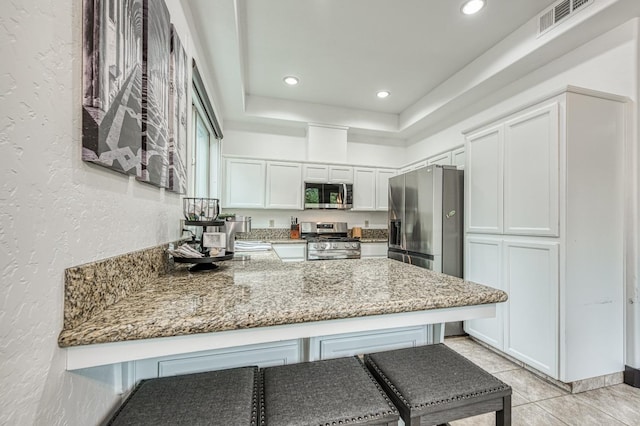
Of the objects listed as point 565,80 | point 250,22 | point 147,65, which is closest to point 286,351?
point 147,65

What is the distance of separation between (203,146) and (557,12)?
3484 millimetres

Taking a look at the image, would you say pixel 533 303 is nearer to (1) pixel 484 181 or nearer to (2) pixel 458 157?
(1) pixel 484 181

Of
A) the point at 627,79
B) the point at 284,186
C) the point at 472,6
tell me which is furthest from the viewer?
the point at 284,186

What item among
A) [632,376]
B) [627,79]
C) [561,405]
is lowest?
[561,405]

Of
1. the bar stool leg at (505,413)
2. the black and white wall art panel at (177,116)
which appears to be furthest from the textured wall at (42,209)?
the bar stool leg at (505,413)

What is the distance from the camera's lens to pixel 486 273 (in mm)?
2521

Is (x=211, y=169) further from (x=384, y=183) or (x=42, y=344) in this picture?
(x=42, y=344)

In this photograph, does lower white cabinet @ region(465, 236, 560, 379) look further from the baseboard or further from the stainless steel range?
the stainless steel range

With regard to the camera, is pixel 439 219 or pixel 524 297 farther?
pixel 439 219

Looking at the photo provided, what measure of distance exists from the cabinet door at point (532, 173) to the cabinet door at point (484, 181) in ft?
0.27

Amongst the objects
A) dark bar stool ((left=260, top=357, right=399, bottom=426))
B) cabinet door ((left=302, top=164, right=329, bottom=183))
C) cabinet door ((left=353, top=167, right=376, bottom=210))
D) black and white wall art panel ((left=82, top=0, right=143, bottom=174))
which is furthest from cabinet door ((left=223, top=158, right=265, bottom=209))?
dark bar stool ((left=260, top=357, right=399, bottom=426))

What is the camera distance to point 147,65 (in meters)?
1.07

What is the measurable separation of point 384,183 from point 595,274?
2.82 metres

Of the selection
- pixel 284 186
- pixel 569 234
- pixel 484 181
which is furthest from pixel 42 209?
pixel 284 186
